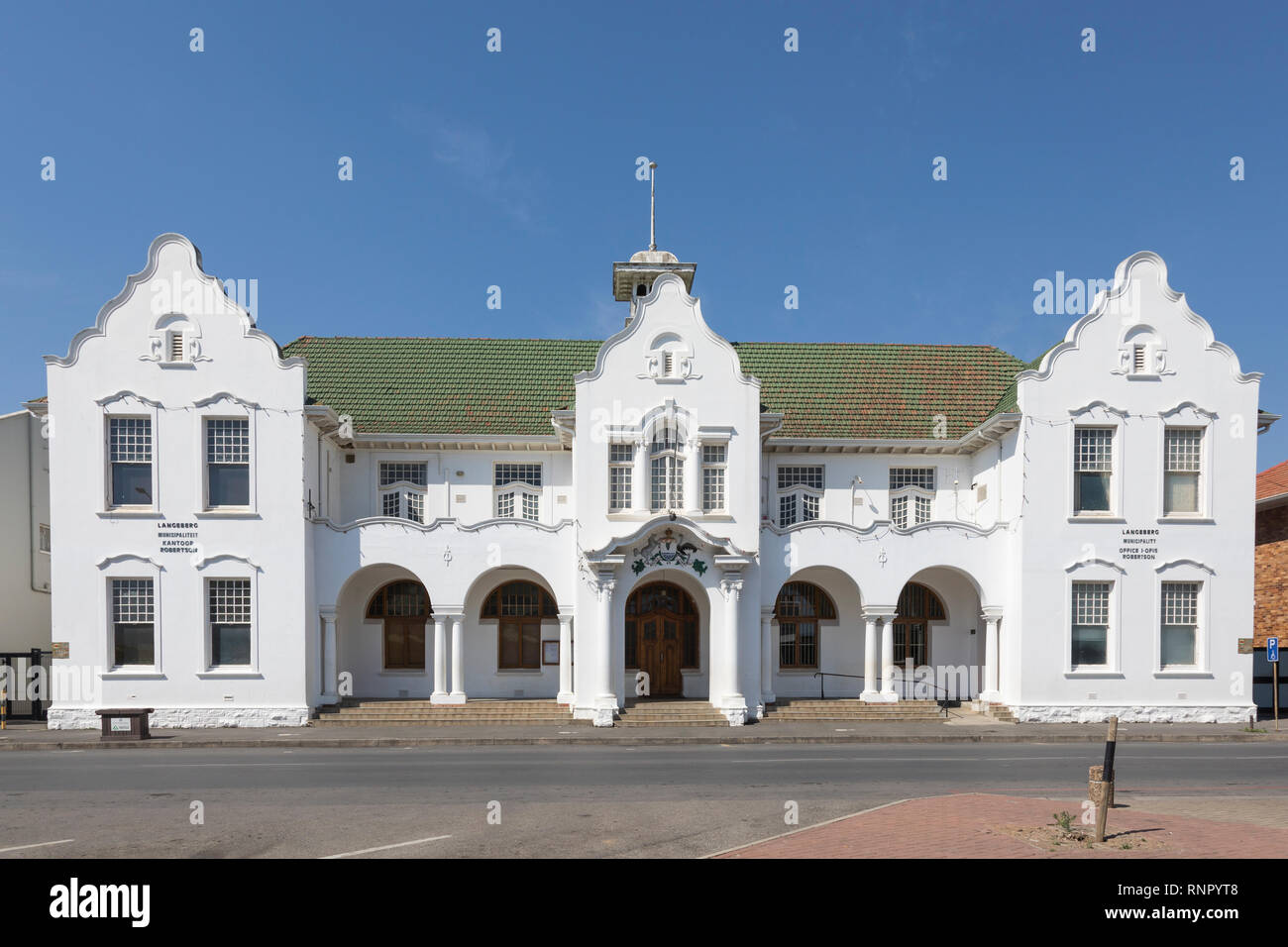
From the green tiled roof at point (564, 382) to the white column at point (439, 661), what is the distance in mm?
5852

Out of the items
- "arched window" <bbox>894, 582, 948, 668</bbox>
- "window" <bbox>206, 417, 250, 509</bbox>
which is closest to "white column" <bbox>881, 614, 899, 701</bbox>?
"arched window" <bbox>894, 582, 948, 668</bbox>

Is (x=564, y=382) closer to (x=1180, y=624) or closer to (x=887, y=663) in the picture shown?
(x=887, y=663)

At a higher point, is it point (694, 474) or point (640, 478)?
point (694, 474)

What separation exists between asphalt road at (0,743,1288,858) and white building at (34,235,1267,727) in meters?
3.43

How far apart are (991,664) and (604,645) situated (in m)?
11.5

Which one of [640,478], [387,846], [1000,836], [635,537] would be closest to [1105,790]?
[1000,836]

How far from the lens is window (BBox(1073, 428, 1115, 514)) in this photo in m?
25.2

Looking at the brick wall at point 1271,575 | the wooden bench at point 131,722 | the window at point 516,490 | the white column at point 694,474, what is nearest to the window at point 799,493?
the white column at point 694,474

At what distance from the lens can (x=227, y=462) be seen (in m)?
24.3

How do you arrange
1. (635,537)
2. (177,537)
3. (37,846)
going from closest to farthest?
(37,846), (635,537), (177,537)

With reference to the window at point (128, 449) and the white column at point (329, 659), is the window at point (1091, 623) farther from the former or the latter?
the window at point (128, 449)

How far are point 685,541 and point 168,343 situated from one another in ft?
48.6

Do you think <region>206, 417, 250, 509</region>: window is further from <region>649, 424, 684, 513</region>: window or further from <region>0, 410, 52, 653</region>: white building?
<region>649, 424, 684, 513</region>: window

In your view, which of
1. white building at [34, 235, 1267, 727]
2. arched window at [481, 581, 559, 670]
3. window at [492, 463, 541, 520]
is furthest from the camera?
window at [492, 463, 541, 520]
